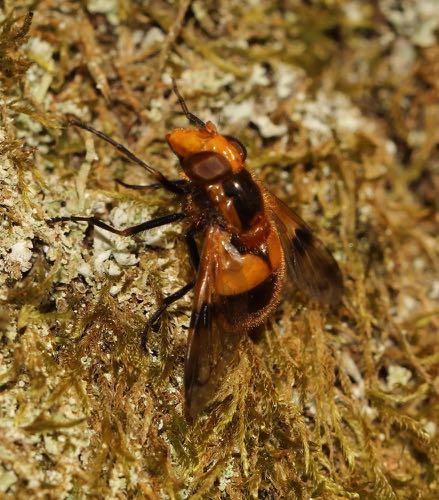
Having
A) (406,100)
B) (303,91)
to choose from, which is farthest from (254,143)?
(406,100)

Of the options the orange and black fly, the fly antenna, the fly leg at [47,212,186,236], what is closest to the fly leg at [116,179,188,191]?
the orange and black fly

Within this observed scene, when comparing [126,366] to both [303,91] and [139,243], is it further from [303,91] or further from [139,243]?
[303,91]

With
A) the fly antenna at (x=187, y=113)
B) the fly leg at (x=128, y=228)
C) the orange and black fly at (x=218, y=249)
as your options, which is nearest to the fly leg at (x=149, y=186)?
the orange and black fly at (x=218, y=249)

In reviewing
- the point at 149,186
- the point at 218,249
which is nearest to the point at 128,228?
the point at 149,186

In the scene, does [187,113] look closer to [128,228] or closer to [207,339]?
[128,228]

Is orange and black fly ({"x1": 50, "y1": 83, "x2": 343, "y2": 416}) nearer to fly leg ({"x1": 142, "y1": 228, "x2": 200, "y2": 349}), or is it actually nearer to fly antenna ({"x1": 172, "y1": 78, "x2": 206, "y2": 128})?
fly leg ({"x1": 142, "y1": 228, "x2": 200, "y2": 349})

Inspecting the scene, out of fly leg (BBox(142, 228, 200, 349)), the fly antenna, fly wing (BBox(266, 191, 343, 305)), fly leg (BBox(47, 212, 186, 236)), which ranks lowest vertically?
fly wing (BBox(266, 191, 343, 305))
